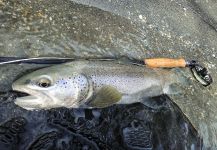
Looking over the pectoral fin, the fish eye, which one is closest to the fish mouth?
the fish eye

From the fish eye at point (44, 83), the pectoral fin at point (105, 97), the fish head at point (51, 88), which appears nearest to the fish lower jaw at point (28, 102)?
the fish head at point (51, 88)

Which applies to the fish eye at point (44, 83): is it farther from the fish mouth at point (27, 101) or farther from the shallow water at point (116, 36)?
the shallow water at point (116, 36)

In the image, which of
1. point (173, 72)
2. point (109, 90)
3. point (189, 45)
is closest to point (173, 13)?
point (189, 45)

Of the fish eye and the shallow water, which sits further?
the shallow water

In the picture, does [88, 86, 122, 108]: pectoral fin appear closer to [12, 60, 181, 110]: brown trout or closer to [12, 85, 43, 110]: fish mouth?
[12, 60, 181, 110]: brown trout

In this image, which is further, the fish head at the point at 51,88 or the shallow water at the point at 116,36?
the shallow water at the point at 116,36

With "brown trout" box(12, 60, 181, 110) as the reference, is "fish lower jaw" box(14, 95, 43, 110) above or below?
below
